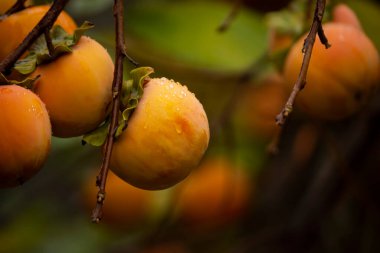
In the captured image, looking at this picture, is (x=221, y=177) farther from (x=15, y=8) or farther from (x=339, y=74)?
(x=15, y=8)

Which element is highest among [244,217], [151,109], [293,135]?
[151,109]

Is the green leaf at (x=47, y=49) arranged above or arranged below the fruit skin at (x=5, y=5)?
above

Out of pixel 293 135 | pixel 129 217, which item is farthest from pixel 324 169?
pixel 129 217

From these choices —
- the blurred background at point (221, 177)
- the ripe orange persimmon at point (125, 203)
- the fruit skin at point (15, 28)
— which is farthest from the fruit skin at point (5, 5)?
the ripe orange persimmon at point (125, 203)

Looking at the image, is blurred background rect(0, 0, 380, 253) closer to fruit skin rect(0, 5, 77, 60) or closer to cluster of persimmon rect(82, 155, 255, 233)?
cluster of persimmon rect(82, 155, 255, 233)

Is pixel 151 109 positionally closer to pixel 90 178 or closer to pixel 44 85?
pixel 44 85

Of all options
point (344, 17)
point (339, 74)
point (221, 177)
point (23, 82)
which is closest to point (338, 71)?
point (339, 74)

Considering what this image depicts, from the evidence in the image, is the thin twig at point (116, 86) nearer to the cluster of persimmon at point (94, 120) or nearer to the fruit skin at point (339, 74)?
the cluster of persimmon at point (94, 120)
